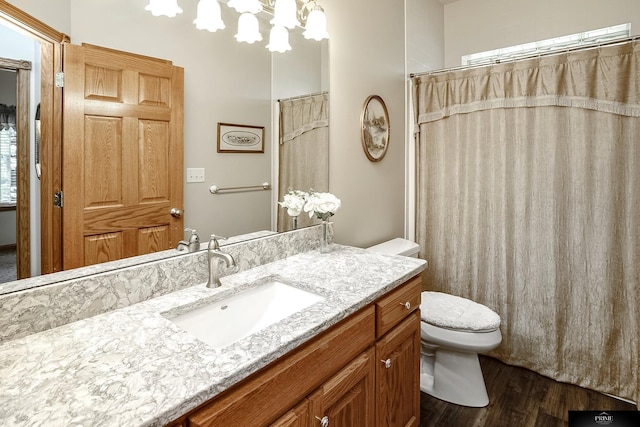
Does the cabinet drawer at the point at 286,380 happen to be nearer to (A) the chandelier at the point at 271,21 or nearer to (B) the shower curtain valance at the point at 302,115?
(B) the shower curtain valance at the point at 302,115

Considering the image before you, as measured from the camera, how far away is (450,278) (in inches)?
102

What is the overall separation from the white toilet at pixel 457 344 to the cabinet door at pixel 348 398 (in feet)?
2.57

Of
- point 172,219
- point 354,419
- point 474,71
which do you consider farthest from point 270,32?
point 354,419

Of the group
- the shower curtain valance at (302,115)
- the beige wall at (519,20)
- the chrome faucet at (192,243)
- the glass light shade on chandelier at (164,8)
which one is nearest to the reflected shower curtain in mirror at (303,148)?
the shower curtain valance at (302,115)

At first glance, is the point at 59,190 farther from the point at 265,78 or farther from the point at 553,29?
the point at 553,29

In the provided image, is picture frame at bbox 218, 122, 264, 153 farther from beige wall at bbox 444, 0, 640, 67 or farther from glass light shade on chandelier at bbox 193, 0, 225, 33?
beige wall at bbox 444, 0, 640, 67

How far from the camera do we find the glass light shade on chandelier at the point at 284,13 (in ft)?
5.48

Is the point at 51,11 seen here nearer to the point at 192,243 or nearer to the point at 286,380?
the point at 192,243

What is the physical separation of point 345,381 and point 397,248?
129 centimetres

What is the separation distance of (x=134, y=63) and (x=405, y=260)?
133 cm

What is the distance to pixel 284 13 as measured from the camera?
5.50 ft

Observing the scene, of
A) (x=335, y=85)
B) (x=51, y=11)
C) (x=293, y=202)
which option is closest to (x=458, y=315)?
(x=293, y=202)

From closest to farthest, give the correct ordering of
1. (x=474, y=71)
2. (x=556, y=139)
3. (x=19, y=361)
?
(x=19, y=361) < (x=556, y=139) < (x=474, y=71)

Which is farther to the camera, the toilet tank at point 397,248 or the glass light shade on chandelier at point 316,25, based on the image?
the toilet tank at point 397,248
